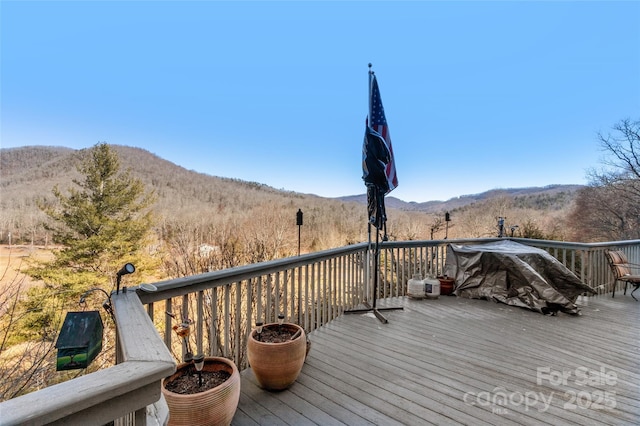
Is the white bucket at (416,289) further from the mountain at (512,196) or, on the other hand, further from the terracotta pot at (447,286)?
the mountain at (512,196)

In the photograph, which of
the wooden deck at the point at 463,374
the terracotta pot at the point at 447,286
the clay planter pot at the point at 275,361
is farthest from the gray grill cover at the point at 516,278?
the clay planter pot at the point at 275,361

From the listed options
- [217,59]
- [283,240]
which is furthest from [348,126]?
[283,240]

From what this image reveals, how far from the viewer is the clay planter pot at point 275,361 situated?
2.12 metres

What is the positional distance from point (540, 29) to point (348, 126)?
1086cm

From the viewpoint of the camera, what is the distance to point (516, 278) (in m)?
4.19

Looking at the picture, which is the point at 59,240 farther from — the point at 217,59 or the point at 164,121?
the point at 164,121

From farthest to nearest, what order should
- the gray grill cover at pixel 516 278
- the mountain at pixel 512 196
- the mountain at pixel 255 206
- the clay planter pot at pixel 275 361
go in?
the mountain at pixel 512 196, the mountain at pixel 255 206, the gray grill cover at pixel 516 278, the clay planter pot at pixel 275 361

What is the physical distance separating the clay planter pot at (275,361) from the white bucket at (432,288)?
2.97m

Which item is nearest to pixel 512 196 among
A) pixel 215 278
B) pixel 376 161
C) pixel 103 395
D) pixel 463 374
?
pixel 376 161

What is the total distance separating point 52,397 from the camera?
2.01ft

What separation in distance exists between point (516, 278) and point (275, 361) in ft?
12.7

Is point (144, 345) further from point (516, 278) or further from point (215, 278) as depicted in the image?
point (516, 278)

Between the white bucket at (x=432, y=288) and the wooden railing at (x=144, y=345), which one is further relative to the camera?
the white bucket at (x=432, y=288)

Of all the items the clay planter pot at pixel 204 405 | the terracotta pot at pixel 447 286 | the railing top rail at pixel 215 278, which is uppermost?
the railing top rail at pixel 215 278
